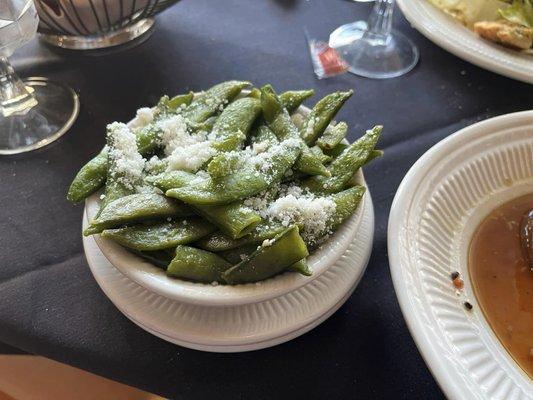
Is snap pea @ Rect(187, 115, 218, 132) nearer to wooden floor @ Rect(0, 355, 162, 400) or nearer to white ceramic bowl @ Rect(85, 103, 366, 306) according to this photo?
white ceramic bowl @ Rect(85, 103, 366, 306)

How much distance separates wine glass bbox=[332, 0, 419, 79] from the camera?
132 cm

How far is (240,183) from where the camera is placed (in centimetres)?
74

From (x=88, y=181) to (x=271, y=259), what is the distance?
0.33m

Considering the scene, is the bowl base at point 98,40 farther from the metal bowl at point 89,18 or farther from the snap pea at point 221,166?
the snap pea at point 221,166

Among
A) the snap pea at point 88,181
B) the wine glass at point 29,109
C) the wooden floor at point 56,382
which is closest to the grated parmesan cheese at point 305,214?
the snap pea at point 88,181

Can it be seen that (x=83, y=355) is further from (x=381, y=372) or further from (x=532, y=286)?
(x=532, y=286)

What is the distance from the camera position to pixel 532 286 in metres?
0.81

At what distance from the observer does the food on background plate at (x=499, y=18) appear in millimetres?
1190

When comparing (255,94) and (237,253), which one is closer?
(237,253)

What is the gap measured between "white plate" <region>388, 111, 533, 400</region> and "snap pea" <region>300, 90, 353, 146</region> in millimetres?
165

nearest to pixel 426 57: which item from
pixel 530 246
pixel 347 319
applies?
pixel 530 246

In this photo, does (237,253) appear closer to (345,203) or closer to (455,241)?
(345,203)

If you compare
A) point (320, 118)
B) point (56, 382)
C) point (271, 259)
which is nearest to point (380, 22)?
point (320, 118)

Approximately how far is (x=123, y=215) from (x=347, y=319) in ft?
1.20
